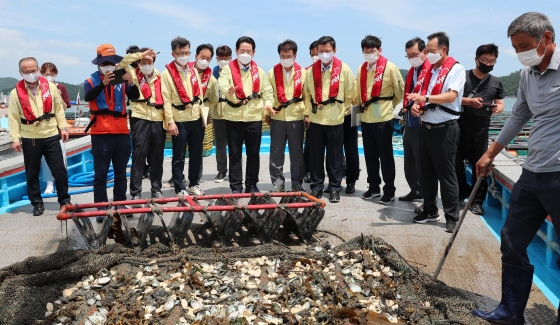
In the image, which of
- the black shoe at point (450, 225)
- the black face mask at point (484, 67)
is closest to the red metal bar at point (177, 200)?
the black shoe at point (450, 225)

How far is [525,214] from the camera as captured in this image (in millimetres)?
2947

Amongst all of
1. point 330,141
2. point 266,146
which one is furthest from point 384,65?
point 266,146

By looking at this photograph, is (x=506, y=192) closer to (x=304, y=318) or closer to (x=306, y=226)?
Result: (x=306, y=226)

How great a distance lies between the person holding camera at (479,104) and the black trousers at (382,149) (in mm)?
799

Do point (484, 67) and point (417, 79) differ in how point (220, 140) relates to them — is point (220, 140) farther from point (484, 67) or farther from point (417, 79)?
point (484, 67)

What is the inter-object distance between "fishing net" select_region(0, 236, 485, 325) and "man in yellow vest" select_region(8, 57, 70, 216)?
197 cm

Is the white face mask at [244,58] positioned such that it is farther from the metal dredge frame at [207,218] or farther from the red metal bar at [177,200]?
the metal dredge frame at [207,218]

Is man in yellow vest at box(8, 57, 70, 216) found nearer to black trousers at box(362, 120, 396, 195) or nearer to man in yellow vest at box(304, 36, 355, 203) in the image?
man in yellow vest at box(304, 36, 355, 203)

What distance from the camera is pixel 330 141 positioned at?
6.05 m

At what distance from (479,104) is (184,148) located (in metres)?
3.51

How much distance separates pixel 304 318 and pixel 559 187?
5.46ft

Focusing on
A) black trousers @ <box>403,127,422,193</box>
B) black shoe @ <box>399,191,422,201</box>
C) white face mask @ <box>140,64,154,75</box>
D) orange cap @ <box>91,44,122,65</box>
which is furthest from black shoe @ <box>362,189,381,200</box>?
orange cap @ <box>91,44,122,65</box>

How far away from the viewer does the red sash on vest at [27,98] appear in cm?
531

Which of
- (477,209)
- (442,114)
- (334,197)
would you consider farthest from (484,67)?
(334,197)
